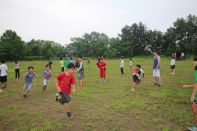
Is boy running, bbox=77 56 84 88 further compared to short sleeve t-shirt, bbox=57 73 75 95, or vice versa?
→ boy running, bbox=77 56 84 88

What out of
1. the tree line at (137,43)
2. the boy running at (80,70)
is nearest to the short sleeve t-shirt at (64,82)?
the boy running at (80,70)

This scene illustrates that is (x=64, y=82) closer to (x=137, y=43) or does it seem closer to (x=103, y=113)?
(x=103, y=113)

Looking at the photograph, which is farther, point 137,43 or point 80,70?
point 137,43

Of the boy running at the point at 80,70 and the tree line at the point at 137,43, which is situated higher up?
the tree line at the point at 137,43

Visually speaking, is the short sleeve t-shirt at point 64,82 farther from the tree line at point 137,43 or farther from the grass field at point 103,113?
the tree line at point 137,43

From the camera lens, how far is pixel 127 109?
25.1 ft

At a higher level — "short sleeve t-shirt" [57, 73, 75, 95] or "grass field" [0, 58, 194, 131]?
"short sleeve t-shirt" [57, 73, 75, 95]

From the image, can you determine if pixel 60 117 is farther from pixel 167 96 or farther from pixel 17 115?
pixel 167 96

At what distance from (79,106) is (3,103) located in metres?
3.78

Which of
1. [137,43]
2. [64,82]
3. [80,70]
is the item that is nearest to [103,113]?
[64,82]

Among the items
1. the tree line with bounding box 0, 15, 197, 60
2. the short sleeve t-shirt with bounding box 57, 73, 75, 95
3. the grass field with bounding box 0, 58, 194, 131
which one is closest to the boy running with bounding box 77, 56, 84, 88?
the grass field with bounding box 0, 58, 194, 131

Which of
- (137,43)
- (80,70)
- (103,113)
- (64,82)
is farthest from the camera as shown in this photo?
(137,43)

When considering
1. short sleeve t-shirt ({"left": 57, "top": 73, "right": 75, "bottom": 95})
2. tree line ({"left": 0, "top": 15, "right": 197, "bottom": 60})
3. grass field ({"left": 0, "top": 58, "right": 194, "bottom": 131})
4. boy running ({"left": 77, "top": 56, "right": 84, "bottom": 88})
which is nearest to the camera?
grass field ({"left": 0, "top": 58, "right": 194, "bottom": 131})

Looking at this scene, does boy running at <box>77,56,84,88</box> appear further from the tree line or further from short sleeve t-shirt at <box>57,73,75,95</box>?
the tree line
